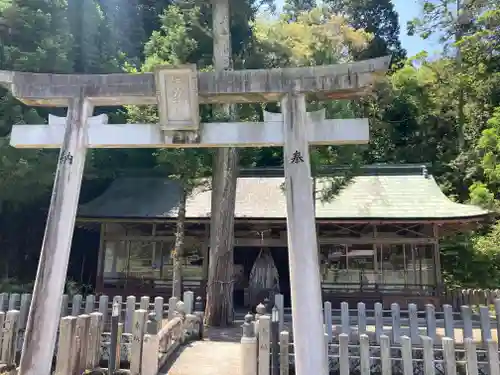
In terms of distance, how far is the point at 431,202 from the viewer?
12344 mm

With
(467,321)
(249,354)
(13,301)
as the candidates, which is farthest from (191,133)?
(467,321)

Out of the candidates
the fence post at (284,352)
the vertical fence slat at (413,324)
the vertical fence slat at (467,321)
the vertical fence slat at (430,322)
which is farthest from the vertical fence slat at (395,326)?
the fence post at (284,352)

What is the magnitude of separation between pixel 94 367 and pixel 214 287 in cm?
416

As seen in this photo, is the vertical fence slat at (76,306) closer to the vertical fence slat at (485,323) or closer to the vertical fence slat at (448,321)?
the vertical fence slat at (448,321)

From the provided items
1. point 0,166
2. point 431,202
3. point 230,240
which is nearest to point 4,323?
point 230,240

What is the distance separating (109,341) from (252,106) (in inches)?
274

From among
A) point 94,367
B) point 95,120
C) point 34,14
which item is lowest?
point 94,367

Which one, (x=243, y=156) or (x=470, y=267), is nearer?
(x=243, y=156)

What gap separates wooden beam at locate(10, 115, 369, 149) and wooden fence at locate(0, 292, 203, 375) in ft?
7.84

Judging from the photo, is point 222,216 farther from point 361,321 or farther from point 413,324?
point 413,324

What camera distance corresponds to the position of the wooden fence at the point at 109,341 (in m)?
5.34

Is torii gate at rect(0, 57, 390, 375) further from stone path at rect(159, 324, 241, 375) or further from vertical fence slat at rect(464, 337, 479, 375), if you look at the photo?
vertical fence slat at rect(464, 337, 479, 375)

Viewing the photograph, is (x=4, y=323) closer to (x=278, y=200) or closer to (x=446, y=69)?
(x=278, y=200)

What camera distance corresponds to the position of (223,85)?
5672 mm
